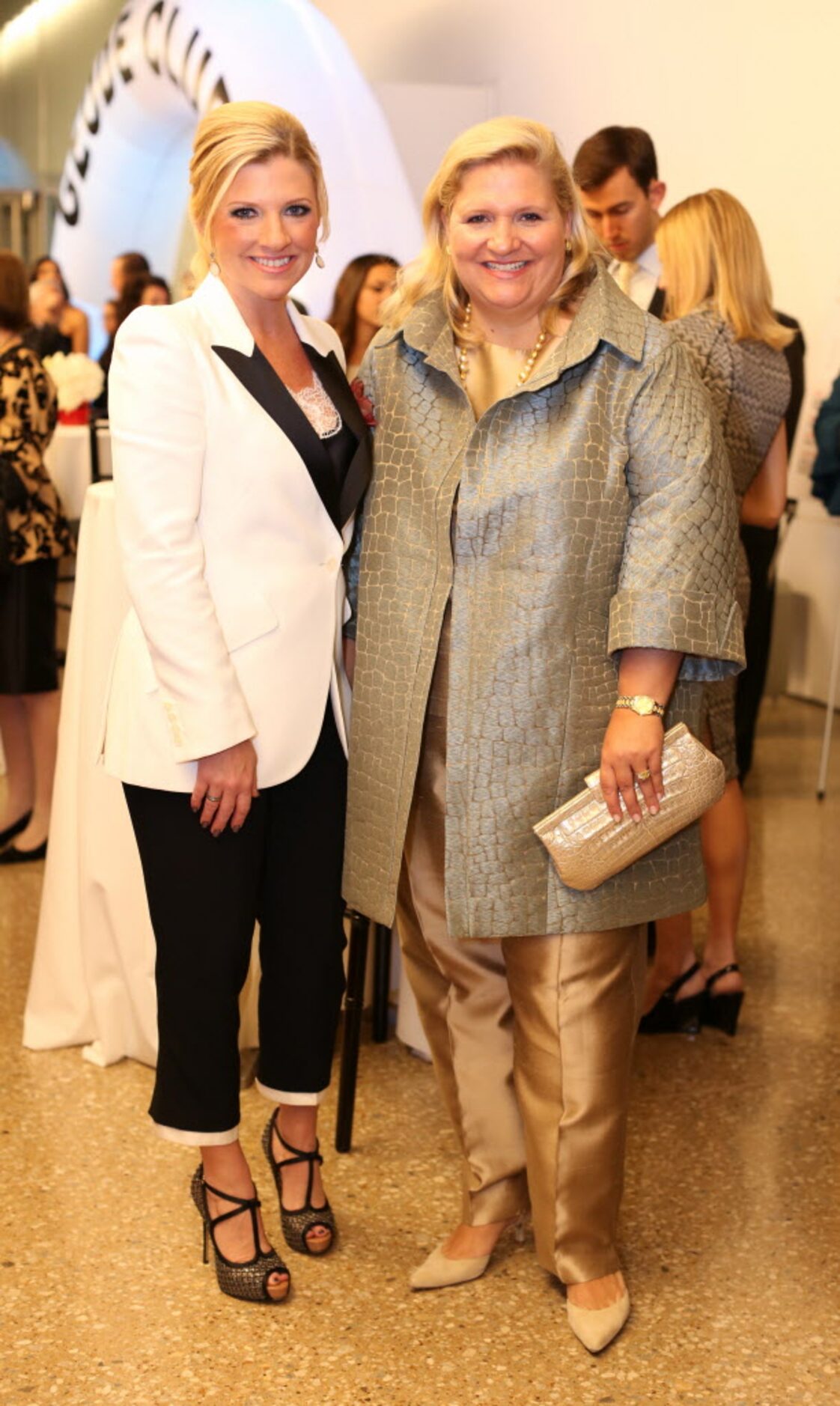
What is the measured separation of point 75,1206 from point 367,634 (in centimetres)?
104

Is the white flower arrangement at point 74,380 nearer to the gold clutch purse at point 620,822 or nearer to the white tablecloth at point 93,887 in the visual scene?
the white tablecloth at point 93,887

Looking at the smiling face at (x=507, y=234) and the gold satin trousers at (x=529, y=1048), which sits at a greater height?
the smiling face at (x=507, y=234)

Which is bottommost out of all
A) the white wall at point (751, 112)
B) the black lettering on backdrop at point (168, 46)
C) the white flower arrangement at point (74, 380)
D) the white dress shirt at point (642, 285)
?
the white flower arrangement at point (74, 380)

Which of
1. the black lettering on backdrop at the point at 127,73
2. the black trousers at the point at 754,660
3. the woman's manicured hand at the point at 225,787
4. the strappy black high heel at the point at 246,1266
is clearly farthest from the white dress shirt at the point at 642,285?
the black lettering on backdrop at the point at 127,73

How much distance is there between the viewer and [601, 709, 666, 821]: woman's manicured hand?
1921 millimetres

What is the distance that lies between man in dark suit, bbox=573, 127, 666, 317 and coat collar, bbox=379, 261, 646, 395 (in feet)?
5.36

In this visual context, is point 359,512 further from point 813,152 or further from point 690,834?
point 813,152

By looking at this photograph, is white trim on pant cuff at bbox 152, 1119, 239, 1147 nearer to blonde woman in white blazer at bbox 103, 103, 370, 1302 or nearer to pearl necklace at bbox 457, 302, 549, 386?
blonde woman in white blazer at bbox 103, 103, 370, 1302

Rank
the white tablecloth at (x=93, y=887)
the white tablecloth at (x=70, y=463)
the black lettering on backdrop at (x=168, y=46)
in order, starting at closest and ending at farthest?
1. the white tablecloth at (x=93, y=887)
2. the white tablecloth at (x=70, y=463)
3. the black lettering on backdrop at (x=168, y=46)

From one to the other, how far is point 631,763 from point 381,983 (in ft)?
4.20

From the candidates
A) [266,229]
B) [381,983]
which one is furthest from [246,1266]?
[266,229]

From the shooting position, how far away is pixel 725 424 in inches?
113

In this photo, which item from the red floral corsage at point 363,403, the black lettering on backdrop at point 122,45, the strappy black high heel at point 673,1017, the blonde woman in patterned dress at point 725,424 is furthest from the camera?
the black lettering on backdrop at point 122,45

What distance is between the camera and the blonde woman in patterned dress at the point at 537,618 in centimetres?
190
